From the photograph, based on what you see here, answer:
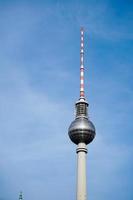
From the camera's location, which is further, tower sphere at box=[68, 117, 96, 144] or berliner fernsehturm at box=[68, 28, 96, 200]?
tower sphere at box=[68, 117, 96, 144]

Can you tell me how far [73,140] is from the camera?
81125 millimetres

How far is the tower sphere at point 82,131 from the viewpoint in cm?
7938

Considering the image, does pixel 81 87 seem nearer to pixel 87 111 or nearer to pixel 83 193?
pixel 87 111

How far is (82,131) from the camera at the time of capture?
79188mm

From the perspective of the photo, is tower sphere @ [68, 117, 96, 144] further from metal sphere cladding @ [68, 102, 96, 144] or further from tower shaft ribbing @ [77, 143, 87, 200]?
tower shaft ribbing @ [77, 143, 87, 200]

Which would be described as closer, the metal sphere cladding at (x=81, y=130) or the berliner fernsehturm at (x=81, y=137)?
the berliner fernsehturm at (x=81, y=137)

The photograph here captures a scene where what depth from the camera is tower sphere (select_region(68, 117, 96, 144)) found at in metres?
79.4

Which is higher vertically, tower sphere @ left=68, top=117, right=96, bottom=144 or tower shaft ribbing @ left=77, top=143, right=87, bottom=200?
tower sphere @ left=68, top=117, right=96, bottom=144

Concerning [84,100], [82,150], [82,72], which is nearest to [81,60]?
[82,72]

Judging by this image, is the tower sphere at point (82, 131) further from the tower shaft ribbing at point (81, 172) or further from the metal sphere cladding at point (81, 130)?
the tower shaft ribbing at point (81, 172)

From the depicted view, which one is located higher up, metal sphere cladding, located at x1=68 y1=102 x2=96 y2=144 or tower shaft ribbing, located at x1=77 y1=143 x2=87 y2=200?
metal sphere cladding, located at x1=68 y1=102 x2=96 y2=144

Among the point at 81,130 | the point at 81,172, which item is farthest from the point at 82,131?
the point at 81,172

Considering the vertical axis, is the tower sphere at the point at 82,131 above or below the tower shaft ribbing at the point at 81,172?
above

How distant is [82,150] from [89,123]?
242 inches
